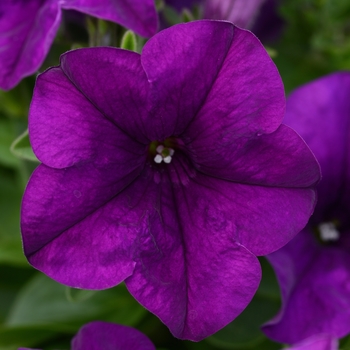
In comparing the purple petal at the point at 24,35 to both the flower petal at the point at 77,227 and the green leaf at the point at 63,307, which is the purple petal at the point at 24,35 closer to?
the flower petal at the point at 77,227

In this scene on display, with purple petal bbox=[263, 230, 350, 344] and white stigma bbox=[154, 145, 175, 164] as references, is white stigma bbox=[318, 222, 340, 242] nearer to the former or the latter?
purple petal bbox=[263, 230, 350, 344]

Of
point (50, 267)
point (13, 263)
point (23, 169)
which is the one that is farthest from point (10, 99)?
point (50, 267)

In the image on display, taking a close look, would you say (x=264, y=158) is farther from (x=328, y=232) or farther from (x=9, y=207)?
(x=9, y=207)

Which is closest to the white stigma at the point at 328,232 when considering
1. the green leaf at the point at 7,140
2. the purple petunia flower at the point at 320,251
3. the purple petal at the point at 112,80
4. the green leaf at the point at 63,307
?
the purple petunia flower at the point at 320,251

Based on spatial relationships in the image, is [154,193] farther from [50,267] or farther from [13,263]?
[13,263]

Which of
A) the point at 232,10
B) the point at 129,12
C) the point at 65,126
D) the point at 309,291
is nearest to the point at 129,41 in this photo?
the point at 129,12
